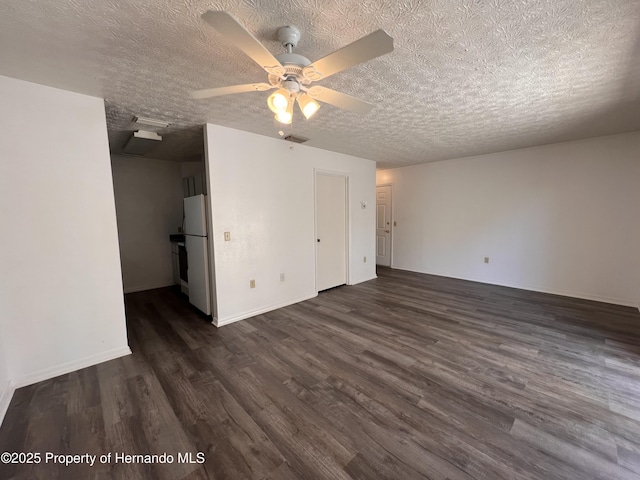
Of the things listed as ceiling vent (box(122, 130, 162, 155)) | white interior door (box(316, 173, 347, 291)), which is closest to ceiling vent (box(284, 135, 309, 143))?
white interior door (box(316, 173, 347, 291))

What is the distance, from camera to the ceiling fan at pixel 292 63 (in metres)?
1.06

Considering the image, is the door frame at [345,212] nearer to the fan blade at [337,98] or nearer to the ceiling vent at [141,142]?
the ceiling vent at [141,142]

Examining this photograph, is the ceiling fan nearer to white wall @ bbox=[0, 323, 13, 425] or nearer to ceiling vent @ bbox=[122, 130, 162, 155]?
ceiling vent @ bbox=[122, 130, 162, 155]

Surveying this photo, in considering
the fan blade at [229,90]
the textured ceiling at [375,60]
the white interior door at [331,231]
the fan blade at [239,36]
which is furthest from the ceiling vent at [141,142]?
the fan blade at [239,36]

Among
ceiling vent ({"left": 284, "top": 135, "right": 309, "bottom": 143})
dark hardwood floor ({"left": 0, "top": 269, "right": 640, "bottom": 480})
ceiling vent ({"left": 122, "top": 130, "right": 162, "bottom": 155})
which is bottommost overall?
dark hardwood floor ({"left": 0, "top": 269, "right": 640, "bottom": 480})

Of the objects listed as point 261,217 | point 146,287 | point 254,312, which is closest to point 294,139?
point 261,217

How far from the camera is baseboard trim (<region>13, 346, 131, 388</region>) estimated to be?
2.10 metres

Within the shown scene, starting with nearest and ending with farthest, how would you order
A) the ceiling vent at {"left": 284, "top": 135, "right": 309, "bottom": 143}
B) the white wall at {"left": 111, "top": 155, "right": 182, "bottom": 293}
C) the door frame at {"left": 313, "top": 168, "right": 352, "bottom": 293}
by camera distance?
the ceiling vent at {"left": 284, "top": 135, "right": 309, "bottom": 143}
the door frame at {"left": 313, "top": 168, "right": 352, "bottom": 293}
the white wall at {"left": 111, "top": 155, "right": 182, "bottom": 293}

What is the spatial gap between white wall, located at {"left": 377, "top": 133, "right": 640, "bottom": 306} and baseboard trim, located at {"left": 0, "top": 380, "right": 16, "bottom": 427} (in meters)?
6.03

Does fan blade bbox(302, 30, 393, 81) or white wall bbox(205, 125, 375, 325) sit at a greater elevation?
fan blade bbox(302, 30, 393, 81)

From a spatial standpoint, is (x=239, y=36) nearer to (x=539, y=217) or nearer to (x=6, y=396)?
(x=6, y=396)

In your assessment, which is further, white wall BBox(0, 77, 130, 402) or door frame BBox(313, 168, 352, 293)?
door frame BBox(313, 168, 352, 293)

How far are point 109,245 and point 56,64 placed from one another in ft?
4.69

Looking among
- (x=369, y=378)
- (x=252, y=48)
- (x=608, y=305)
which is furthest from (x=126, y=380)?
(x=608, y=305)
